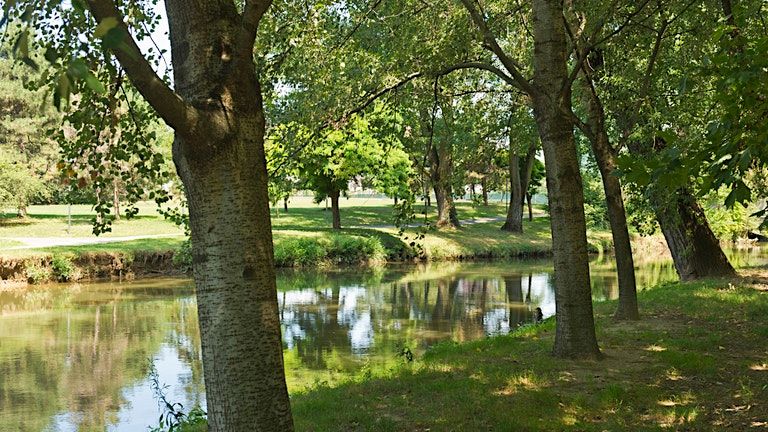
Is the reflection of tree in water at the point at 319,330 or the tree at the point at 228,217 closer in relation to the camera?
the tree at the point at 228,217

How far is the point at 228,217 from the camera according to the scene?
12.7 feet

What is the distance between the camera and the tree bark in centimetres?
383

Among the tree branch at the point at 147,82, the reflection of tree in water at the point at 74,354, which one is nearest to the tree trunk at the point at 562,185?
the tree branch at the point at 147,82

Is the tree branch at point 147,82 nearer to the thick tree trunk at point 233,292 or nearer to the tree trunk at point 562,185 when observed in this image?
the thick tree trunk at point 233,292

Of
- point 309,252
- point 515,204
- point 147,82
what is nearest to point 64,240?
point 309,252

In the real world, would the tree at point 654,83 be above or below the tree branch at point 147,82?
above

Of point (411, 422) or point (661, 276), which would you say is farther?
point (661, 276)

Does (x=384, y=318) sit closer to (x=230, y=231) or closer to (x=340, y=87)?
(x=340, y=87)

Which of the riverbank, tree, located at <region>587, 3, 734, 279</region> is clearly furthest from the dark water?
tree, located at <region>587, 3, 734, 279</region>

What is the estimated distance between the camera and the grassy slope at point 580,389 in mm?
5906

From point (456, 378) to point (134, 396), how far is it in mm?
5265

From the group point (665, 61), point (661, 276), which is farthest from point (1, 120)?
point (665, 61)

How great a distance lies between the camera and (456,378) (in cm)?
766

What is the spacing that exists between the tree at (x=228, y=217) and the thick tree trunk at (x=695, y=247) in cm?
1265
